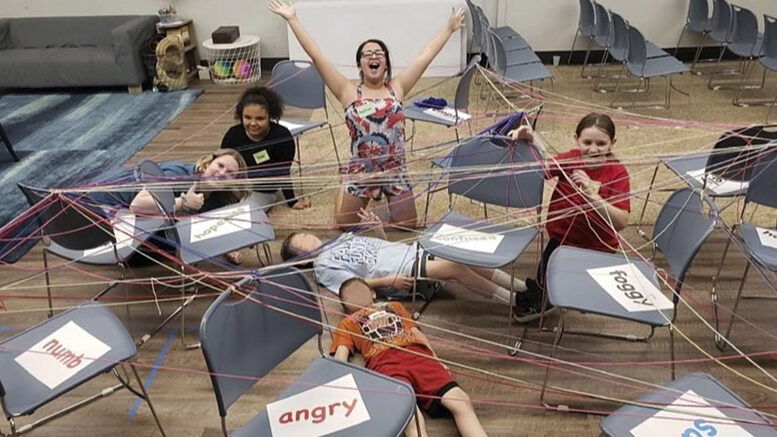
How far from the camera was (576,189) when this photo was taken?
252cm

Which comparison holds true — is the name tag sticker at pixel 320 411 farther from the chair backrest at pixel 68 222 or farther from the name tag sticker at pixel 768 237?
the name tag sticker at pixel 768 237

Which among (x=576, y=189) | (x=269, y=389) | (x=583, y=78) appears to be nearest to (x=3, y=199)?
(x=269, y=389)

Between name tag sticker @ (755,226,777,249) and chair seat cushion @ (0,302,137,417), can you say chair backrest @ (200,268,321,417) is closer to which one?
chair seat cushion @ (0,302,137,417)

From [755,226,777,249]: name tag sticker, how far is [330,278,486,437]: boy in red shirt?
54.7 inches

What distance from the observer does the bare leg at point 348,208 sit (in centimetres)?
337

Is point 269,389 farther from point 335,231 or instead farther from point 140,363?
point 335,231

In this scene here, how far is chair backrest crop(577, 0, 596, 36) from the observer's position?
5934mm

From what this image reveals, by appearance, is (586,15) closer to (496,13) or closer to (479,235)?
(496,13)

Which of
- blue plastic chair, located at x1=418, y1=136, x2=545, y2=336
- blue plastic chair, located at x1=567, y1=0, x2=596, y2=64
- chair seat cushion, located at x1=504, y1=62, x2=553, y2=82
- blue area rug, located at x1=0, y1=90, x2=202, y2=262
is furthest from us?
blue plastic chair, located at x1=567, y1=0, x2=596, y2=64

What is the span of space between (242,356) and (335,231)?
172cm

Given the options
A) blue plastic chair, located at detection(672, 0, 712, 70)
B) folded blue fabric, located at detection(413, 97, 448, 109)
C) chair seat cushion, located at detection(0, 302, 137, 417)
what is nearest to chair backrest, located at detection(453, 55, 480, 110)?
folded blue fabric, located at detection(413, 97, 448, 109)

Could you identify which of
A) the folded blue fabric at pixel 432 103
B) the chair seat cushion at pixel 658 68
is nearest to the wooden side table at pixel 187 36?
the folded blue fabric at pixel 432 103

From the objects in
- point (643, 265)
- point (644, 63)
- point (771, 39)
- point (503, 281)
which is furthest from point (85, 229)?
point (771, 39)

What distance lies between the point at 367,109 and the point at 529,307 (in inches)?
48.2
